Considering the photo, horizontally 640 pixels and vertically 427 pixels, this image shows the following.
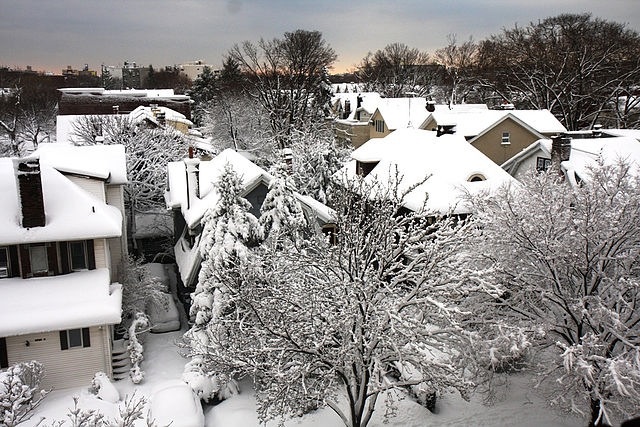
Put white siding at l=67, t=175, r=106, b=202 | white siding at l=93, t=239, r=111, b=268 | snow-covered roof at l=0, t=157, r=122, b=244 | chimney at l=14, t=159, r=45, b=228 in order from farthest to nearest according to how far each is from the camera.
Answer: white siding at l=67, t=175, r=106, b=202
white siding at l=93, t=239, r=111, b=268
snow-covered roof at l=0, t=157, r=122, b=244
chimney at l=14, t=159, r=45, b=228

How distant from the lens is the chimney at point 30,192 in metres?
17.7

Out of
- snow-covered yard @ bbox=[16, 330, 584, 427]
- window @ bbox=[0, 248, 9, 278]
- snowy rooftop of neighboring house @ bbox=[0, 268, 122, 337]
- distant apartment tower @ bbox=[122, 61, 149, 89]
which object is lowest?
snow-covered yard @ bbox=[16, 330, 584, 427]

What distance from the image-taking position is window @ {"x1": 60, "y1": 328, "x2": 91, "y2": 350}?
17531mm

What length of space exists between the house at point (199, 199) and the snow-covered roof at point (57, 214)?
3330 millimetres

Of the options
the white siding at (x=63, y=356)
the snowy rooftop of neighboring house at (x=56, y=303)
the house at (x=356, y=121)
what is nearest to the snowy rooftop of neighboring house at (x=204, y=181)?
the snowy rooftop of neighboring house at (x=56, y=303)

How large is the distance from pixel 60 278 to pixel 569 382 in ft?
51.6

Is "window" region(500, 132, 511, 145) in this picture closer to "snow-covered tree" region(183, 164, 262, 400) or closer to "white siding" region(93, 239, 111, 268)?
"snow-covered tree" region(183, 164, 262, 400)

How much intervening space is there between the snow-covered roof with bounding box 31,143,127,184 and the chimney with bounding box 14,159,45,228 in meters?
2.16

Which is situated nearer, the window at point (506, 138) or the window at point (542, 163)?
the window at point (542, 163)

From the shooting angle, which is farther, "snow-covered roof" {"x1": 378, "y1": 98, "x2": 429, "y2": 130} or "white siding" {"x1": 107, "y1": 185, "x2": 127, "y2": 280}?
"snow-covered roof" {"x1": 378, "y1": 98, "x2": 429, "y2": 130}

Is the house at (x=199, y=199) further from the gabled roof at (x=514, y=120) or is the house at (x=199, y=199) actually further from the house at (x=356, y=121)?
the house at (x=356, y=121)

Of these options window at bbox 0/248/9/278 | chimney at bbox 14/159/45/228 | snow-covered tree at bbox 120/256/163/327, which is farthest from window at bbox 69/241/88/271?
snow-covered tree at bbox 120/256/163/327

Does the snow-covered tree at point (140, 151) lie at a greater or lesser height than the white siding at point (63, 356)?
greater

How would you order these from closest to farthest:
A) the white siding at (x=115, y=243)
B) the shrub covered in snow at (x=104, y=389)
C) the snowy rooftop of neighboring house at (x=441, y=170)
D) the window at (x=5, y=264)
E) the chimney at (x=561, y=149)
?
the shrub covered in snow at (x=104, y=389)
the window at (x=5, y=264)
the white siding at (x=115, y=243)
the snowy rooftop of neighboring house at (x=441, y=170)
the chimney at (x=561, y=149)
